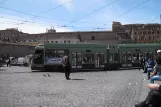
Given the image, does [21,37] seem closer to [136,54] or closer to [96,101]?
[136,54]

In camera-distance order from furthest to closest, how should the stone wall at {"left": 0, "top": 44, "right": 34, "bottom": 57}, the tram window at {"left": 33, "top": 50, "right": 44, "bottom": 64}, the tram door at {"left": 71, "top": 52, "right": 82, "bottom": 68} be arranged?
the stone wall at {"left": 0, "top": 44, "right": 34, "bottom": 57}, the tram door at {"left": 71, "top": 52, "right": 82, "bottom": 68}, the tram window at {"left": 33, "top": 50, "right": 44, "bottom": 64}

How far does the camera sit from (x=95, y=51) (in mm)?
35531

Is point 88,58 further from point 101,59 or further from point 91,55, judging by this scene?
point 101,59

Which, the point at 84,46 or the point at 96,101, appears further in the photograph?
the point at 84,46

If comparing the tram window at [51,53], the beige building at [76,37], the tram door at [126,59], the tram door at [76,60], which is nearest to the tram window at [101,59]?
the tram door at [76,60]

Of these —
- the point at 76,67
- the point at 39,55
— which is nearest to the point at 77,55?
the point at 76,67

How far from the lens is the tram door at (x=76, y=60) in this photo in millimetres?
34031

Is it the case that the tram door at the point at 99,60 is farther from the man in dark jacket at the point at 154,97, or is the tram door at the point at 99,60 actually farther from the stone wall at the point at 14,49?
the stone wall at the point at 14,49

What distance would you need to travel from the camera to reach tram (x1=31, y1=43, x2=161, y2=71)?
109ft

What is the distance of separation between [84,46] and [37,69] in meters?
5.92

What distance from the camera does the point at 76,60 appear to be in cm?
3412

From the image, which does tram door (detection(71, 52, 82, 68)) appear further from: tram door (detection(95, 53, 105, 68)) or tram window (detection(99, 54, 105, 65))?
tram window (detection(99, 54, 105, 65))

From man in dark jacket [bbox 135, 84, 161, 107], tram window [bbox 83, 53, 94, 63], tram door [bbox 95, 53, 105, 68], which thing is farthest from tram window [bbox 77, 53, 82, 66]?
man in dark jacket [bbox 135, 84, 161, 107]

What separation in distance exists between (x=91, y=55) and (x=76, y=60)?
2021 mm
